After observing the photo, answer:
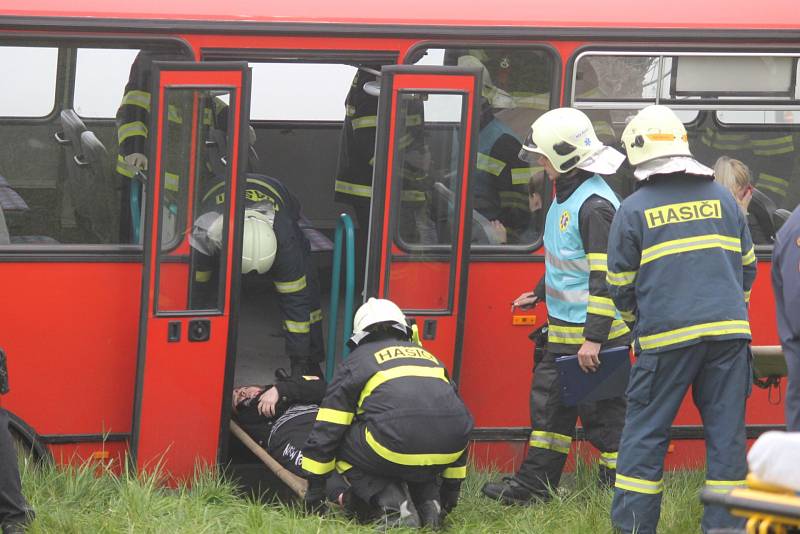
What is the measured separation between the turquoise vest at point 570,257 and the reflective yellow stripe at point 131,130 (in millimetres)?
1906

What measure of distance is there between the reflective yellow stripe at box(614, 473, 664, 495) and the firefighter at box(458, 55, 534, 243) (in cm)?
157

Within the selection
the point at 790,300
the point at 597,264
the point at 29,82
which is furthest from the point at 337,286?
the point at 790,300

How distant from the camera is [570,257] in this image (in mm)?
6102

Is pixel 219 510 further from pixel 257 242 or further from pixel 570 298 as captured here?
pixel 570 298

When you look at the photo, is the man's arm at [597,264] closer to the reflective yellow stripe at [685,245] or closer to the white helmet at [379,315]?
the reflective yellow stripe at [685,245]

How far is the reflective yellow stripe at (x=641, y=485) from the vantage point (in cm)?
538

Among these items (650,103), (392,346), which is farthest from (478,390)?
(650,103)

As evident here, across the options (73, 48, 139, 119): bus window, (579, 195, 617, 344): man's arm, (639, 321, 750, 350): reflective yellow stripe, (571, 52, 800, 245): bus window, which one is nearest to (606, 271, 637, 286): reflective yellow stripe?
(639, 321, 750, 350): reflective yellow stripe

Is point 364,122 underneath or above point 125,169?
above

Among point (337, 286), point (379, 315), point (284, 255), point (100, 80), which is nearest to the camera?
point (379, 315)

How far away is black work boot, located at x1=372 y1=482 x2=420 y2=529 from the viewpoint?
566 cm

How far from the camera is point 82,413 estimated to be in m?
A: 6.20

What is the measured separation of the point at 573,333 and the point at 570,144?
2.84 feet

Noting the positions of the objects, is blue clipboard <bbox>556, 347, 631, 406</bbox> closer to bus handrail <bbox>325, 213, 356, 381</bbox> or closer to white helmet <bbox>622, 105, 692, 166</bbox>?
white helmet <bbox>622, 105, 692, 166</bbox>
